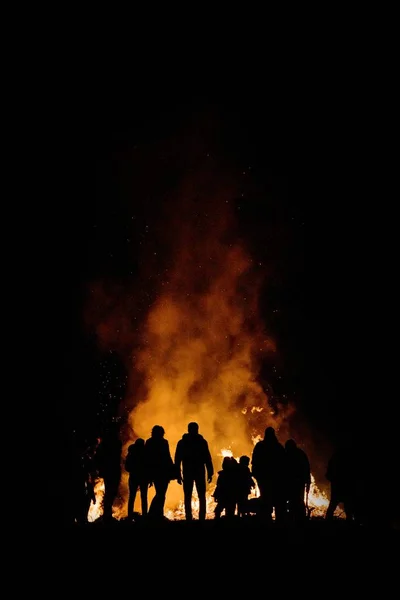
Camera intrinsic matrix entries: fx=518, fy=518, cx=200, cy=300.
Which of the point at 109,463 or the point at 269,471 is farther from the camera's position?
the point at 109,463

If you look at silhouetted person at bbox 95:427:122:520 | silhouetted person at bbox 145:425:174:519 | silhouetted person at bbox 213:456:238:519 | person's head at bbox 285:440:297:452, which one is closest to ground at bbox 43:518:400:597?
silhouetted person at bbox 145:425:174:519

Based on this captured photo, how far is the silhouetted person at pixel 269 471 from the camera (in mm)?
10938

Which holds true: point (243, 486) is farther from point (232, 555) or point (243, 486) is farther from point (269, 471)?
point (232, 555)

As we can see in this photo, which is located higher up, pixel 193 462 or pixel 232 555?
pixel 193 462

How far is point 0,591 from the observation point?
609cm

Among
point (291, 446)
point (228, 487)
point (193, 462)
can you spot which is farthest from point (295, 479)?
point (193, 462)

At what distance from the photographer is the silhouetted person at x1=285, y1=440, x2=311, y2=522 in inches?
450

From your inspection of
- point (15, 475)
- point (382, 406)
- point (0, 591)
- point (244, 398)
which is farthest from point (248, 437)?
point (0, 591)

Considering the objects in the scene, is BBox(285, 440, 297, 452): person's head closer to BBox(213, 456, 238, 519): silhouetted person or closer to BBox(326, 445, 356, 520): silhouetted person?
BBox(326, 445, 356, 520): silhouetted person

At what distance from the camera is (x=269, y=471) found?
10.9m

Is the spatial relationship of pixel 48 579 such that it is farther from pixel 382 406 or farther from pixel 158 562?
pixel 382 406

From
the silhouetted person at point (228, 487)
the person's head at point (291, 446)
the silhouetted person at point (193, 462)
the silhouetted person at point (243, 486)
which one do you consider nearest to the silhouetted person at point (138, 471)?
the silhouetted person at point (193, 462)

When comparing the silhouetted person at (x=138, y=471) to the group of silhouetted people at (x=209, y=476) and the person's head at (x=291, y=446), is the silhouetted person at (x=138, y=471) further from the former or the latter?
the person's head at (x=291, y=446)

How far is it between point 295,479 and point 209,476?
2.04 metres
